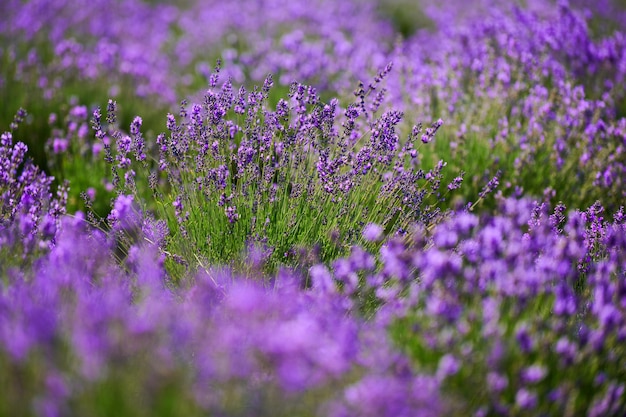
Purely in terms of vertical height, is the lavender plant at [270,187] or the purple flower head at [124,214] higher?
the lavender plant at [270,187]

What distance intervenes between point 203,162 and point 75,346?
4.55ft

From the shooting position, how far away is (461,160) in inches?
150

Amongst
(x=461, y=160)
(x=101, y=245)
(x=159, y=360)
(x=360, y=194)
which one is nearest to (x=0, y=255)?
(x=101, y=245)

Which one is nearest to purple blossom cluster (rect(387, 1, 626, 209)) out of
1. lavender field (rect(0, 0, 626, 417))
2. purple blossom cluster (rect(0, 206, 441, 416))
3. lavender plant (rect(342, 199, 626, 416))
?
lavender field (rect(0, 0, 626, 417))

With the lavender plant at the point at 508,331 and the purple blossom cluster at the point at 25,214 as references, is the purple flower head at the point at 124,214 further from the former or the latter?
the lavender plant at the point at 508,331

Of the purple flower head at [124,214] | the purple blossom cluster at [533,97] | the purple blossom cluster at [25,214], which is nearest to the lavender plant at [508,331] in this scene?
the purple flower head at [124,214]

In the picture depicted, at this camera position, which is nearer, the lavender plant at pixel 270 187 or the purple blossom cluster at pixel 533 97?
the lavender plant at pixel 270 187

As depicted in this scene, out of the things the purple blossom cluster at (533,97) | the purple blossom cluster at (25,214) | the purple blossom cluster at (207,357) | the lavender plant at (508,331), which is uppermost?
the purple blossom cluster at (533,97)

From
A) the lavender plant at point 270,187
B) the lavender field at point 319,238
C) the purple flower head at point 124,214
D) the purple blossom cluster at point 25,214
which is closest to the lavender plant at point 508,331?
the lavender field at point 319,238

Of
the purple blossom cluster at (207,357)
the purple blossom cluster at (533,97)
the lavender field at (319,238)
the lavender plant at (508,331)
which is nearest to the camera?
the purple blossom cluster at (207,357)

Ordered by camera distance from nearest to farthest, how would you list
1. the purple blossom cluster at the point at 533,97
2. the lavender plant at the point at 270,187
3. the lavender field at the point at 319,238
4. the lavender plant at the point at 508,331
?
the lavender field at the point at 319,238
the lavender plant at the point at 508,331
the lavender plant at the point at 270,187
the purple blossom cluster at the point at 533,97

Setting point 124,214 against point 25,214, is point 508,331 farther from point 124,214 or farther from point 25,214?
point 25,214

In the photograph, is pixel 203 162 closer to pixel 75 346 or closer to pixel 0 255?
pixel 0 255

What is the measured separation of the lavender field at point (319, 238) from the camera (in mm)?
1684
